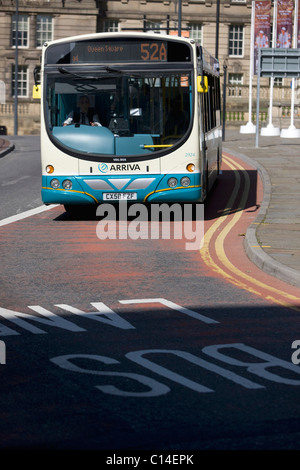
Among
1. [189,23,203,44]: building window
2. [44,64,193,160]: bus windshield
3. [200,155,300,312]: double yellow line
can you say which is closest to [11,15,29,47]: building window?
[189,23,203,44]: building window

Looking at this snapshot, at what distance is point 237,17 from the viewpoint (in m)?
79.9

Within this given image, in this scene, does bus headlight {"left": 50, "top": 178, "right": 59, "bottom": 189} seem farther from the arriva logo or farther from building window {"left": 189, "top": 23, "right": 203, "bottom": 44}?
building window {"left": 189, "top": 23, "right": 203, "bottom": 44}

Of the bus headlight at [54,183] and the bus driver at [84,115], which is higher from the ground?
the bus driver at [84,115]

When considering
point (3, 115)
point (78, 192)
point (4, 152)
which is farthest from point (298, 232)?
point (3, 115)

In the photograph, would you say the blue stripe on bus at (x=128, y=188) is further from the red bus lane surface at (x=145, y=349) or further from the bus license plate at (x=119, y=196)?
the red bus lane surface at (x=145, y=349)

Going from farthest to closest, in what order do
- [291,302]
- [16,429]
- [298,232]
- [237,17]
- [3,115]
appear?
[237,17]
[3,115]
[298,232]
[291,302]
[16,429]

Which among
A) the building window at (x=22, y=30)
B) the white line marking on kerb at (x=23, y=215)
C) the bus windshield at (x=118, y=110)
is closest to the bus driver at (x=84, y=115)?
the bus windshield at (x=118, y=110)

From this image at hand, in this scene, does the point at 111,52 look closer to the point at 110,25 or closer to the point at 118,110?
the point at 118,110

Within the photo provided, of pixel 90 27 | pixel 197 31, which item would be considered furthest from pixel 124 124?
pixel 197 31

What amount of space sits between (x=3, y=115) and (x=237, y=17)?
2287cm

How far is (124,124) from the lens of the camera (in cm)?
1634

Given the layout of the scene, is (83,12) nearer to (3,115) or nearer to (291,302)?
(3,115)

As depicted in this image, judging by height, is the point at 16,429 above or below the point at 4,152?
above

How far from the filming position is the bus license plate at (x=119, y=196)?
53.7 ft
